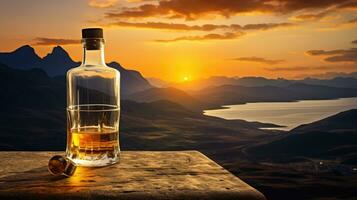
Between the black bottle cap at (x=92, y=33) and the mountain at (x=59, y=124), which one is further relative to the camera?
the mountain at (x=59, y=124)

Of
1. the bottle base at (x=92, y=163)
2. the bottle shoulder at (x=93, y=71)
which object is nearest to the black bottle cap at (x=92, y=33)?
the bottle shoulder at (x=93, y=71)

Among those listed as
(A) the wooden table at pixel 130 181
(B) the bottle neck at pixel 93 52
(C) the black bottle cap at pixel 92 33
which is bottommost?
(A) the wooden table at pixel 130 181

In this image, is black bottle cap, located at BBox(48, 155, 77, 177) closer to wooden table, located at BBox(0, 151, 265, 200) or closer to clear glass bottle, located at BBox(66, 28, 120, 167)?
wooden table, located at BBox(0, 151, 265, 200)

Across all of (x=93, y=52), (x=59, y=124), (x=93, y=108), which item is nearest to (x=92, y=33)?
(x=93, y=52)

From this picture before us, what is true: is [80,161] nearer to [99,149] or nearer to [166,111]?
[99,149]

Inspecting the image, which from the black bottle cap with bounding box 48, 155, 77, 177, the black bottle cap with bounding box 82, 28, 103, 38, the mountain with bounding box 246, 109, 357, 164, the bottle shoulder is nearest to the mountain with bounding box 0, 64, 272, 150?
the mountain with bounding box 246, 109, 357, 164

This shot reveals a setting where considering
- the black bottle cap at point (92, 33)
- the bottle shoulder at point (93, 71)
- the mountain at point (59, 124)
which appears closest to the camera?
A: the black bottle cap at point (92, 33)

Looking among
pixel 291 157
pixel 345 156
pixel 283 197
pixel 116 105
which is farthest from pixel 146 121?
pixel 116 105

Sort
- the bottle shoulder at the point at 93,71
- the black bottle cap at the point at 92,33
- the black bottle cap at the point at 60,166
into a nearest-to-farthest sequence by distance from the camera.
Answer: the black bottle cap at the point at 60,166
the black bottle cap at the point at 92,33
the bottle shoulder at the point at 93,71

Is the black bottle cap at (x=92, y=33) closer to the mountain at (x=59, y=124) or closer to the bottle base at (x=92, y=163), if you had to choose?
the bottle base at (x=92, y=163)
